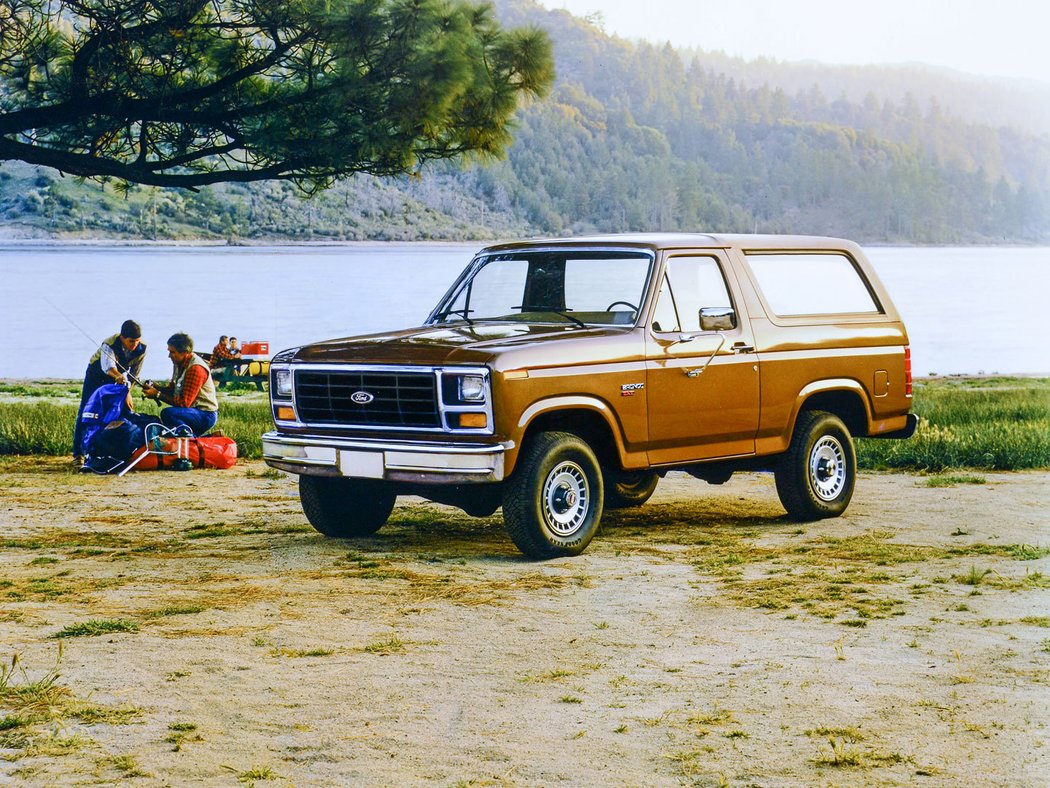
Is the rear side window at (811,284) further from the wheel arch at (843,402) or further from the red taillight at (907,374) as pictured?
the wheel arch at (843,402)

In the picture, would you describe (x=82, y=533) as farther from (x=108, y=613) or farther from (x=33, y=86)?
(x=33, y=86)

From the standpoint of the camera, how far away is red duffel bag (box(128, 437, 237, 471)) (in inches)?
599

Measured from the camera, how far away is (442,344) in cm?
967

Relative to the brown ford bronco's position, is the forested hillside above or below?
above

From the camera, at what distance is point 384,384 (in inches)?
383

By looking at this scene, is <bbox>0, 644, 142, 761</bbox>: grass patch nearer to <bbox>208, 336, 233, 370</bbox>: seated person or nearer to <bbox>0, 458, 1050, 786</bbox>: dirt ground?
<bbox>0, 458, 1050, 786</bbox>: dirt ground

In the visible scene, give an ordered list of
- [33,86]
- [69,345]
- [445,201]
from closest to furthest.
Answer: [33,86] → [69,345] → [445,201]

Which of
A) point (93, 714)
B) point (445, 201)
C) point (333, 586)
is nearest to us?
point (93, 714)

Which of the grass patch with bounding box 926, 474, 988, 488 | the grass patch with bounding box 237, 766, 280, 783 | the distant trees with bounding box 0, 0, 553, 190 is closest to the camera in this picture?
the grass patch with bounding box 237, 766, 280, 783

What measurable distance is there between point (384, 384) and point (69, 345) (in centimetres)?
6840

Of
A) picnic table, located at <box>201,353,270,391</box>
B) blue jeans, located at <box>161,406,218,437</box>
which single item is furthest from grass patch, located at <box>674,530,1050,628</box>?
picnic table, located at <box>201,353,270,391</box>

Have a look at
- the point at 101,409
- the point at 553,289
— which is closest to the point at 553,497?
the point at 553,289

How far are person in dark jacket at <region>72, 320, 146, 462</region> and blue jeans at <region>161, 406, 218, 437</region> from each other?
1.45 feet

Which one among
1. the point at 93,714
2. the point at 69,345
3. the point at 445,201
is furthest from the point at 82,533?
the point at 445,201
